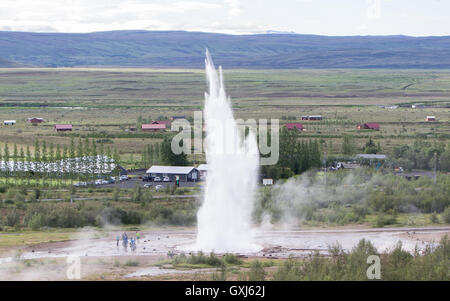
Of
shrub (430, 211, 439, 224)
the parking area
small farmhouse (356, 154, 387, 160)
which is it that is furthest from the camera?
small farmhouse (356, 154, 387, 160)

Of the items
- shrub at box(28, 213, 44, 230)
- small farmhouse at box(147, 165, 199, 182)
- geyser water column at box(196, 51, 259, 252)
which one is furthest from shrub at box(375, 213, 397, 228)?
small farmhouse at box(147, 165, 199, 182)

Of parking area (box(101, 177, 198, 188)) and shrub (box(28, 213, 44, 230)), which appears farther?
parking area (box(101, 177, 198, 188))

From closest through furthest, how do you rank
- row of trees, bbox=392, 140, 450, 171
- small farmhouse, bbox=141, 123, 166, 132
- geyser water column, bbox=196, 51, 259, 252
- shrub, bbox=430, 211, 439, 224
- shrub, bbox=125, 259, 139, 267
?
shrub, bbox=125, 259, 139, 267 < geyser water column, bbox=196, 51, 259, 252 < shrub, bbox=430, 211, 439, 224 < row of trees, bbox=392, 140, 450, 171 < small farmhouse, bbox=141, 123, 166, 132

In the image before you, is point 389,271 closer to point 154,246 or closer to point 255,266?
point 255,266

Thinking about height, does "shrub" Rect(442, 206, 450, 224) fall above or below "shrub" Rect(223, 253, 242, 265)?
below

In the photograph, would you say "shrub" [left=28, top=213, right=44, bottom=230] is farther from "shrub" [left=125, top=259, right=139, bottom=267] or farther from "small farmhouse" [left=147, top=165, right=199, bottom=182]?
"small farmhouse" [left=147, top=165, right=199, bottom=182]

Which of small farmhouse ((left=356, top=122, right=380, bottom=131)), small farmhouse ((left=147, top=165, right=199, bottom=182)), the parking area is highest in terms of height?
small farmhouse ((left=356, top=122, right=380, bottom=131))

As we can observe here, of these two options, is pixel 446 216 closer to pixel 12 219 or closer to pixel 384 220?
pixel 384 220

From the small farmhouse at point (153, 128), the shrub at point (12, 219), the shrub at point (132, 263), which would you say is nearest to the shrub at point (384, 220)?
the shrub at point (132, 263)

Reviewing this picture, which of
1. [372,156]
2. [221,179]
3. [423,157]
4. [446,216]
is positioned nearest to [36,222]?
[221,179]

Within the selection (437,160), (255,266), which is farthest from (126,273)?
Result: (437,160)
